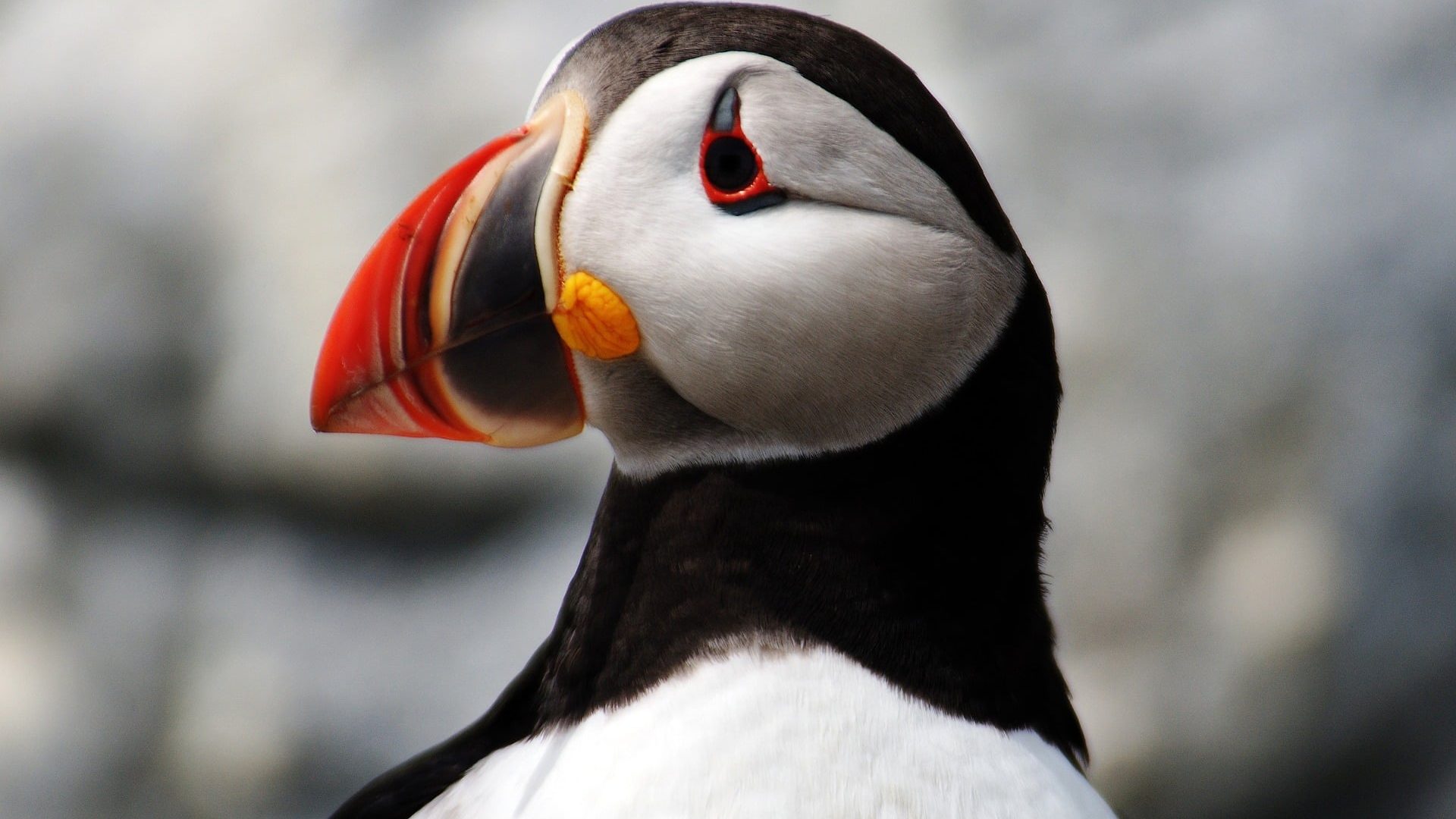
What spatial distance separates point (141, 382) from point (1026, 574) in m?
2.00

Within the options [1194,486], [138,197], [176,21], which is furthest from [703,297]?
[176,21]

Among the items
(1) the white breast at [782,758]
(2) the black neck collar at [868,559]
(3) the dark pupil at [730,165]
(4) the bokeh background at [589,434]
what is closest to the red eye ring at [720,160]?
(3) the dark pupil at [730,165]

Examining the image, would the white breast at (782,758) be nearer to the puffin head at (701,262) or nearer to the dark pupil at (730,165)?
the puffin head at (701,262)

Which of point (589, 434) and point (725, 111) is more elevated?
point (725, 111)

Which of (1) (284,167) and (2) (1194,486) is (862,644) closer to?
(2) (1194,486)

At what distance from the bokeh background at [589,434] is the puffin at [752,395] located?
1.26m

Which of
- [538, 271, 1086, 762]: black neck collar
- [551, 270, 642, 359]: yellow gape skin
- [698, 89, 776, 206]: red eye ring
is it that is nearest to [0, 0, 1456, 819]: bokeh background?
[538, 271, 1086, 762]: black neck collar

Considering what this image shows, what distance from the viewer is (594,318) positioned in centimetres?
99

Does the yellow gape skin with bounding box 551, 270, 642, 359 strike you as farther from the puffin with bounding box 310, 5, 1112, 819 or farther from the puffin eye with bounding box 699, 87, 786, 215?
the puffin eye with bounding box 699, 87, 786, 215

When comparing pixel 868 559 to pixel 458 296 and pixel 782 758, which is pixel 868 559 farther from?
pixel 458 296

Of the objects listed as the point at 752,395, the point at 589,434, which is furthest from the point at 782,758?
the point at 589,434

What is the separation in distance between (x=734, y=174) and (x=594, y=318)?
6.2 inches

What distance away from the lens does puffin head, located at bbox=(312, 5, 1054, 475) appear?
0.96 m

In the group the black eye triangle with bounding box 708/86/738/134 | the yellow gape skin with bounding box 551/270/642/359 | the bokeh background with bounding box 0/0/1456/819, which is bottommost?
the bokeh background with bounding box 0/0/1456/819
